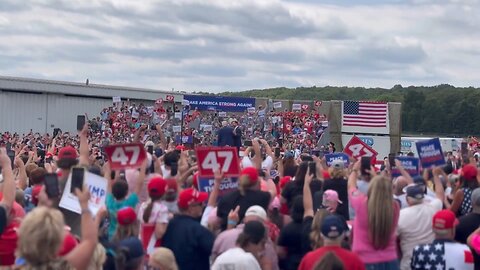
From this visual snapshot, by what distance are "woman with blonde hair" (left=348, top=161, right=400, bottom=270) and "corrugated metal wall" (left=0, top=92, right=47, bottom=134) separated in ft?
155

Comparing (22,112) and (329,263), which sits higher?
(329,263)

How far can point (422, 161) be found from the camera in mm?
12391

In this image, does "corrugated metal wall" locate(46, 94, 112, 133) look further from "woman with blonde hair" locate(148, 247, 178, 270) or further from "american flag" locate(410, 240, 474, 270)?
"woman with blonde hair" locate(148, 247, 178, 270)

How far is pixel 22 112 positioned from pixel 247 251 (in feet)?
160

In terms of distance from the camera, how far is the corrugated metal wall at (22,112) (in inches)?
2112

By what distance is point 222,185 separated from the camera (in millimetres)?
10648

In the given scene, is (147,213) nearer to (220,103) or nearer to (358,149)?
(358,149)

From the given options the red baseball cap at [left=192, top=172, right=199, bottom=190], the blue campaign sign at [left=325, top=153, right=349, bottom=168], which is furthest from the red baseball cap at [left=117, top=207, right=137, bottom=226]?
the blue campaign sign at [left=325, top=153, right=349, bottom=168]

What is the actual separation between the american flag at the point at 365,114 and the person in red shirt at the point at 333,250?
41272 mm

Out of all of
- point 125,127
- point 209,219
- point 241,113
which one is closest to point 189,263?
point 209,219

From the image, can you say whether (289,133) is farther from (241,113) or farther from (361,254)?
(361,254)

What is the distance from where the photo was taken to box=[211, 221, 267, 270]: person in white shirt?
764cm

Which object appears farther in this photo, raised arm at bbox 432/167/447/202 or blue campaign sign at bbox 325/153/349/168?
blue campaign sign at bbox 325/153/349/168

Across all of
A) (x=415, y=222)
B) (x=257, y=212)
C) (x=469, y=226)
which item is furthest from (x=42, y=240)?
(x=469, y=226)
